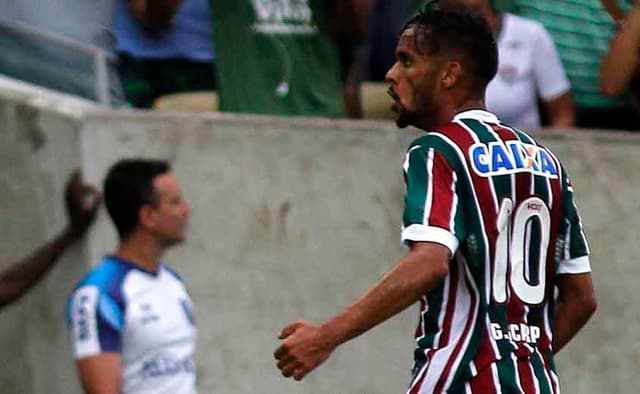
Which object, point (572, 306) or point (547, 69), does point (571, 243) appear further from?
point (547, 69)

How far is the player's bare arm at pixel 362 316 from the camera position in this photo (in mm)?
4629

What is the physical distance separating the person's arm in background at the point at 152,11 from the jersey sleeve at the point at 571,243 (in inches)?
136

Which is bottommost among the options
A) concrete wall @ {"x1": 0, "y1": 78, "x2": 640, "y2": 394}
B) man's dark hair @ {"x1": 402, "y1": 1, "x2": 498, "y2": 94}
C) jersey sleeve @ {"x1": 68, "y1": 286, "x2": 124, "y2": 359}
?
concrete wall @ {"x1": 0, "y1": 78, "x2": 640, "y2": 394}

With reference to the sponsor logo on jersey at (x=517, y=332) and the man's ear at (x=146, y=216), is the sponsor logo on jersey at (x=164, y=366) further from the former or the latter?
the sponsor logo on jersey at (x=517, y=332)

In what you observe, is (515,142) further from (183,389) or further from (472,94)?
(183,389)

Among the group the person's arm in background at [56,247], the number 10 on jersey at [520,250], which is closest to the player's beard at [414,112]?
the number 10 on jersey at [520,250]

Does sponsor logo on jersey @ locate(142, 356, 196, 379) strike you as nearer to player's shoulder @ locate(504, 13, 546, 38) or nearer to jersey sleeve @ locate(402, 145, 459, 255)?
jersey sleeve @ locate(402, 145, 459, 255)

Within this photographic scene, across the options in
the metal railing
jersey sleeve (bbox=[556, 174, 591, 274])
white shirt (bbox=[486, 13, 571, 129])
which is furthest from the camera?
white shirt (bbox=[486, 13, 571, 129])

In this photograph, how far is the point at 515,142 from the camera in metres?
5.05

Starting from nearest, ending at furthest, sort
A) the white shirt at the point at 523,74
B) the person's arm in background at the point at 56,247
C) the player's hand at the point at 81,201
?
the person's arm in background at the point at 56,247 < the player's hand at the point at 81,201 < the white shirt at the point at 523,74

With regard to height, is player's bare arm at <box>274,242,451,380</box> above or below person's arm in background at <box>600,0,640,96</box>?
above

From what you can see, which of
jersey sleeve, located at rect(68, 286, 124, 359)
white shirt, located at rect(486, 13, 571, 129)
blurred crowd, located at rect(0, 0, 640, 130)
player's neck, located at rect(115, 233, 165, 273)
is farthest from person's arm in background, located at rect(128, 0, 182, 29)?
jersey sleeve, located at rect(68, 286, 124, 359)

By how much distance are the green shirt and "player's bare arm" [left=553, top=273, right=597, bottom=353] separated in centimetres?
340

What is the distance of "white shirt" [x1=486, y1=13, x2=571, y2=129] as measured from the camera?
8.61 metres
